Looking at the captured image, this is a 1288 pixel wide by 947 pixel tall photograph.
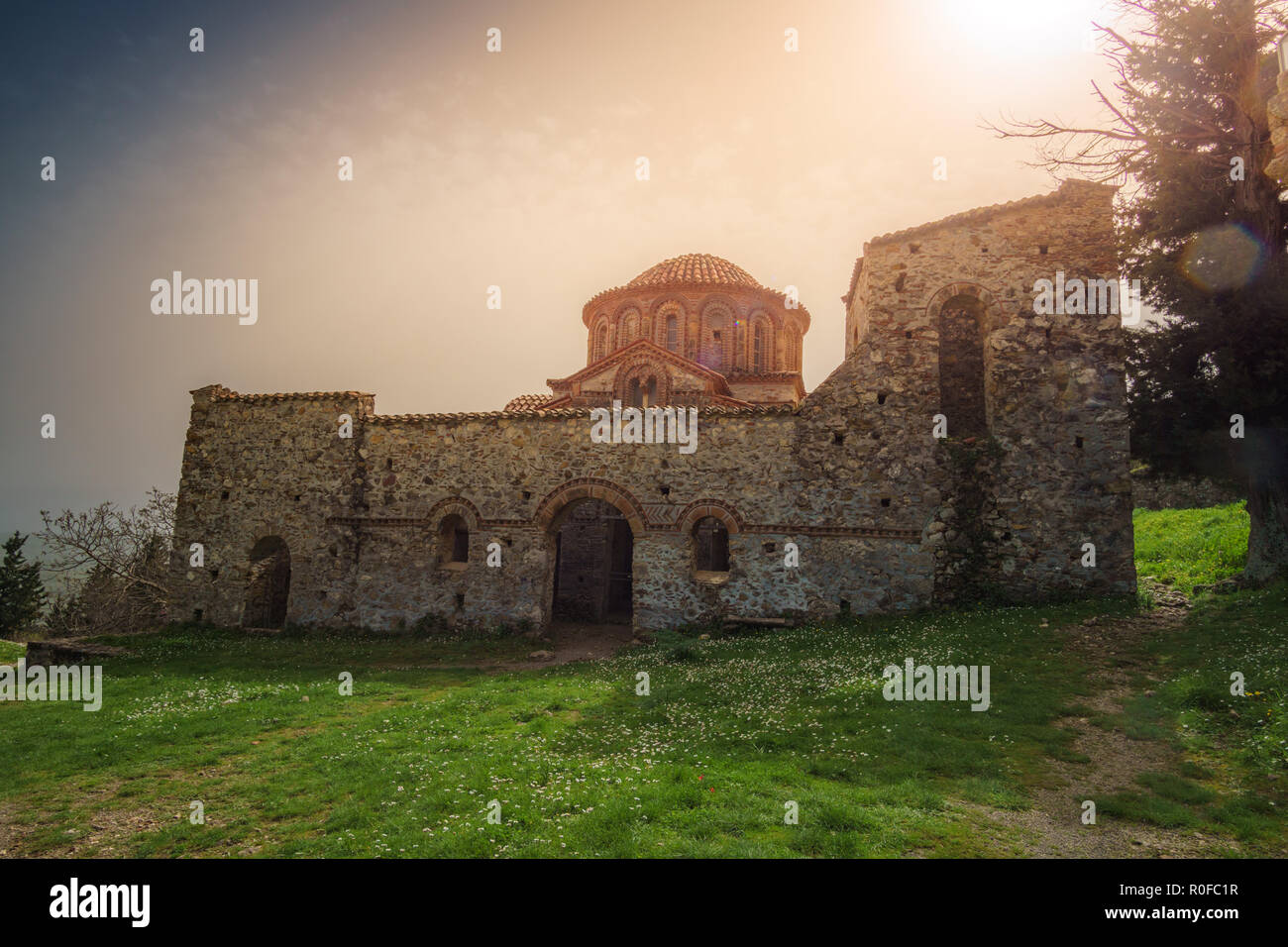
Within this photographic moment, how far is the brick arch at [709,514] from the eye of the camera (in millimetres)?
14336

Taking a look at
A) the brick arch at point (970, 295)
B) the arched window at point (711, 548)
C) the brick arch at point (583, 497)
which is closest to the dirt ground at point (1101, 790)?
the brick arch at point (970, 295)

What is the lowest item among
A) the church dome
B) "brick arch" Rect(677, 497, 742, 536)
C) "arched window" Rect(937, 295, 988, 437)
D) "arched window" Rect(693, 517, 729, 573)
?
"arched window" Rect(693, 517, 729, 573)

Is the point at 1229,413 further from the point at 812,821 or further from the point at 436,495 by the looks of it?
the point at 436,495

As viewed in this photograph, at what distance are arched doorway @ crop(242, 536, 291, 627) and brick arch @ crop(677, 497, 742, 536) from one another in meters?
9.98

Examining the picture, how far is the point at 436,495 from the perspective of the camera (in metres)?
15.9

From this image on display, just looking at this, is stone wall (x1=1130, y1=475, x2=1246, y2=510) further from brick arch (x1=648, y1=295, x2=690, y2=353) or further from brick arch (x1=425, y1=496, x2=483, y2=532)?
brick arch (x1=425, y1=496, x2=483, y2=532)

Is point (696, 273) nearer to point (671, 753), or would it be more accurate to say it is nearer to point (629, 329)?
point (629, 329)

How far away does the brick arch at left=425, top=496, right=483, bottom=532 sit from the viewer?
15609mm

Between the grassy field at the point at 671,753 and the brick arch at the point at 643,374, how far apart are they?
11518 mm

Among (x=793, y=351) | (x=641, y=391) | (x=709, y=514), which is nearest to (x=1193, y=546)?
(x=709, y=514)

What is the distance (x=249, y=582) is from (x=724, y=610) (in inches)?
465

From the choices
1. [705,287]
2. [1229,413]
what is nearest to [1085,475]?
[1229,413]

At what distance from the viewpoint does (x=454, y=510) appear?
51.8 ft

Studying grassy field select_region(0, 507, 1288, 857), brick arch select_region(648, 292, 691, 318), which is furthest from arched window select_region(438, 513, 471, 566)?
brick arch select_region(648, 292, 691, 318)
